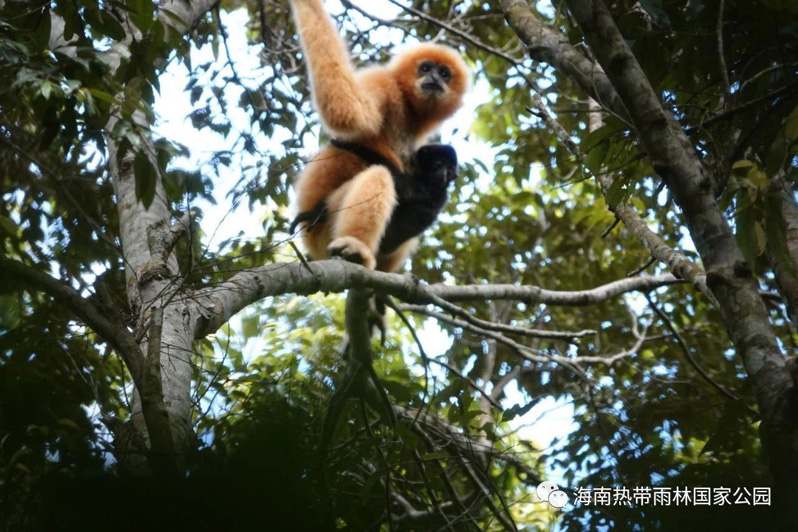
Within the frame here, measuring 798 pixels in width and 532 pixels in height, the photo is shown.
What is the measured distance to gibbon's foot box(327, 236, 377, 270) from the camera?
4.81 meters

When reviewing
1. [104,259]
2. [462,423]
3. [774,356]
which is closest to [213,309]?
[104,259]

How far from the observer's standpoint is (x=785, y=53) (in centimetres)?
299

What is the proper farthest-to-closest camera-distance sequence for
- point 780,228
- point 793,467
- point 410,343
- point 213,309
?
point 410,343, point 213,309, point 780,228, point 793,467

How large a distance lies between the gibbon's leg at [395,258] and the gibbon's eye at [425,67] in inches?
63.2

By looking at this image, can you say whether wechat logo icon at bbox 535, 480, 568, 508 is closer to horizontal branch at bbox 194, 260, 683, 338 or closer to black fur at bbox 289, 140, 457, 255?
horizontal branch at bbox 194, 260, 683, 338

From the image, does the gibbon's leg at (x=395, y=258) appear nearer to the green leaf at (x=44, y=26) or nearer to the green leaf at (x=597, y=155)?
the green leaf at (x=597, y=155)

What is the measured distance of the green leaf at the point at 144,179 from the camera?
110 inches

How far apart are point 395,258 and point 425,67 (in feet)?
6.11

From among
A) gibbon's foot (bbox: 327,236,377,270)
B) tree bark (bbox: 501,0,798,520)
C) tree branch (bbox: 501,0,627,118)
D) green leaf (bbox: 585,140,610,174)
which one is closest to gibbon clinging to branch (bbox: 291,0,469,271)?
gibbon's foot (bbox: 327,236,377,270)

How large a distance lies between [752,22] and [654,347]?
17.4ft

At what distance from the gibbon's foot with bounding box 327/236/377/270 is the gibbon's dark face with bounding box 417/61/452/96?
2222mm

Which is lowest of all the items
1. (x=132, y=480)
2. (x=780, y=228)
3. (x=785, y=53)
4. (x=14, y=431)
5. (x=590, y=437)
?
(x=132, y=480)

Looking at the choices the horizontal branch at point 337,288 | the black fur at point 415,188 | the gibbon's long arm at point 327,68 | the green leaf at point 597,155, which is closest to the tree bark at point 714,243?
the green leaf at point 597,155

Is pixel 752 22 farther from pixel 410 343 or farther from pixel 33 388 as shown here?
pixel 410 343
